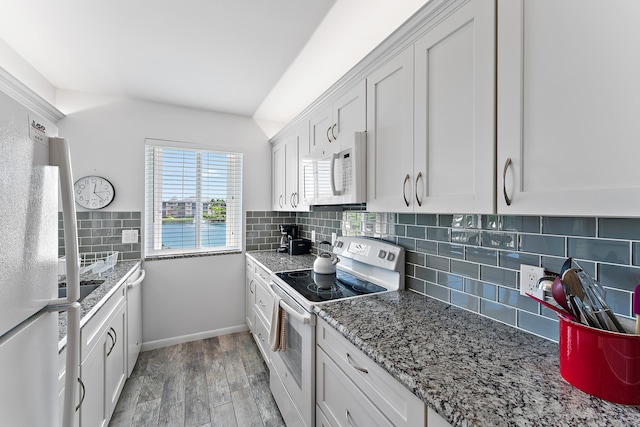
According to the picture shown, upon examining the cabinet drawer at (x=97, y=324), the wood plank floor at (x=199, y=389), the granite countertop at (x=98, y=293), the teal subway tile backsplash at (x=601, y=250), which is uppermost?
the teal subway tile backsplash at (x=601, y=250)

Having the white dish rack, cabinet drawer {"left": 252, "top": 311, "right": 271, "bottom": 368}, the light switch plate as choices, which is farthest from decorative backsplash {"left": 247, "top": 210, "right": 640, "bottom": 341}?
the light switch plate

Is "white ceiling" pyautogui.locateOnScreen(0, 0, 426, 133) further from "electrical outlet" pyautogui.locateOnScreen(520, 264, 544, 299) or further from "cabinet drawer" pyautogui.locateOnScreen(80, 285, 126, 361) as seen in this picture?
"cabinet drawer" pyautogui.locateOnScreen(80, 285, 126, 361)

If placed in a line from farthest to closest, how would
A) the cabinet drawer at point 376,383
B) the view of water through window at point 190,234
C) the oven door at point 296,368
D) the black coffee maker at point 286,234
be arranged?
1. the black coffee maker at point 286,234
2. the view of water through window at point 190,234
3. the oven door at point 296,368
4. the cabinet drawer at point 376,383

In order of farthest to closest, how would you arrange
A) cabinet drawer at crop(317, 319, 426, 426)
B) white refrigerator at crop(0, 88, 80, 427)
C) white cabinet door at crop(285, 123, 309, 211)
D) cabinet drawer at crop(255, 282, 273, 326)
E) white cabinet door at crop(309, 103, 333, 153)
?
white cabinet door at crop(285, 123, 309, 211), cabinet drawer at crop(255, 282, 273, 326), white cabinet door at crop(309, 103, 333, 153), cabinet drawer at crop(317, 319, 426, 426), white refrigerator at crop(0, 88, 80, 427)

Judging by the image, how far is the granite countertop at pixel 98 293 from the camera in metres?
1.13

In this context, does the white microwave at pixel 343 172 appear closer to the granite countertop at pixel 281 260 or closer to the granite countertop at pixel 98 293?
the granite countertop at pixel 281 260

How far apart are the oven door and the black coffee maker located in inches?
44.4

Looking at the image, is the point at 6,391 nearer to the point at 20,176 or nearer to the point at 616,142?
the point at 20,176

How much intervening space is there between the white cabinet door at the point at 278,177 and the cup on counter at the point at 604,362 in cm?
250

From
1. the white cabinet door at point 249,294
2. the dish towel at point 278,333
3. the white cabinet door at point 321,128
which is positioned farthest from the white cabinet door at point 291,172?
the dish towel at point 278,333

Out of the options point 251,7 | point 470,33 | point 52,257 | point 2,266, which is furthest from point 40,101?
point 470,33

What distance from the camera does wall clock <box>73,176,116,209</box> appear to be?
8.15 ft

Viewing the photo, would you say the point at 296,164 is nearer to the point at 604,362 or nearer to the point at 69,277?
the point at 69,277

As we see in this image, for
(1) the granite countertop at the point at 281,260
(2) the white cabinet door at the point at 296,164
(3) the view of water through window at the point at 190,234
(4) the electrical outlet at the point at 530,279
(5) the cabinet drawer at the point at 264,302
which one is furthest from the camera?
(3) the view of water through window at the point at 190,234
